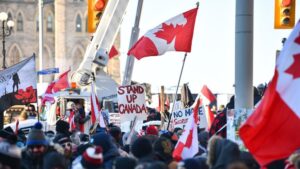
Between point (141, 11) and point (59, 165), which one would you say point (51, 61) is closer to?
point (141, 11)

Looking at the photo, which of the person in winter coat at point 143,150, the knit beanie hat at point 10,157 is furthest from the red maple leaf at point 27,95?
the knit beanie hat at point 10,157

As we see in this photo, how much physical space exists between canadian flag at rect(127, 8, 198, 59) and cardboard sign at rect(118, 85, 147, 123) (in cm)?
99

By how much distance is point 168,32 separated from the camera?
50.9 ft

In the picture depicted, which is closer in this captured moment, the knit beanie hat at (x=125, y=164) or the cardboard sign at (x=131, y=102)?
the knit beanie hat at (x=125, y=164)

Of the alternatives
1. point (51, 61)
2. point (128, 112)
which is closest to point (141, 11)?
point (128, 112)

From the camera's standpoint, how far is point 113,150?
913 cm

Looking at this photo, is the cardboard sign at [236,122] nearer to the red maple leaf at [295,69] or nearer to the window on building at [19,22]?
the red maple leaf at [295,69]

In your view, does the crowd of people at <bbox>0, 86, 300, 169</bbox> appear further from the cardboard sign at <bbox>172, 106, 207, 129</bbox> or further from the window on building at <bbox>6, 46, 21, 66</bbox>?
the window on building at <bbox>6, 46, 21, 66</bbox>

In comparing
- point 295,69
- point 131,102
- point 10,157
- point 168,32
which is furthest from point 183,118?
point 295,69

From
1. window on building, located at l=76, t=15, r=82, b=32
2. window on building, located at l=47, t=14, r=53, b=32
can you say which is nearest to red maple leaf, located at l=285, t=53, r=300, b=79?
window on building, located at l=76, t=15, r=82, b=32

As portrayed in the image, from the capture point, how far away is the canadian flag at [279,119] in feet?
24.0

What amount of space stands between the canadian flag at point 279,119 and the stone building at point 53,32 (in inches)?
2870

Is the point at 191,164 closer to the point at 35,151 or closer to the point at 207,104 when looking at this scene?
the point at 35,151

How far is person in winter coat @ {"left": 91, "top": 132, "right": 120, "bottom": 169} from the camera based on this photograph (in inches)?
355
